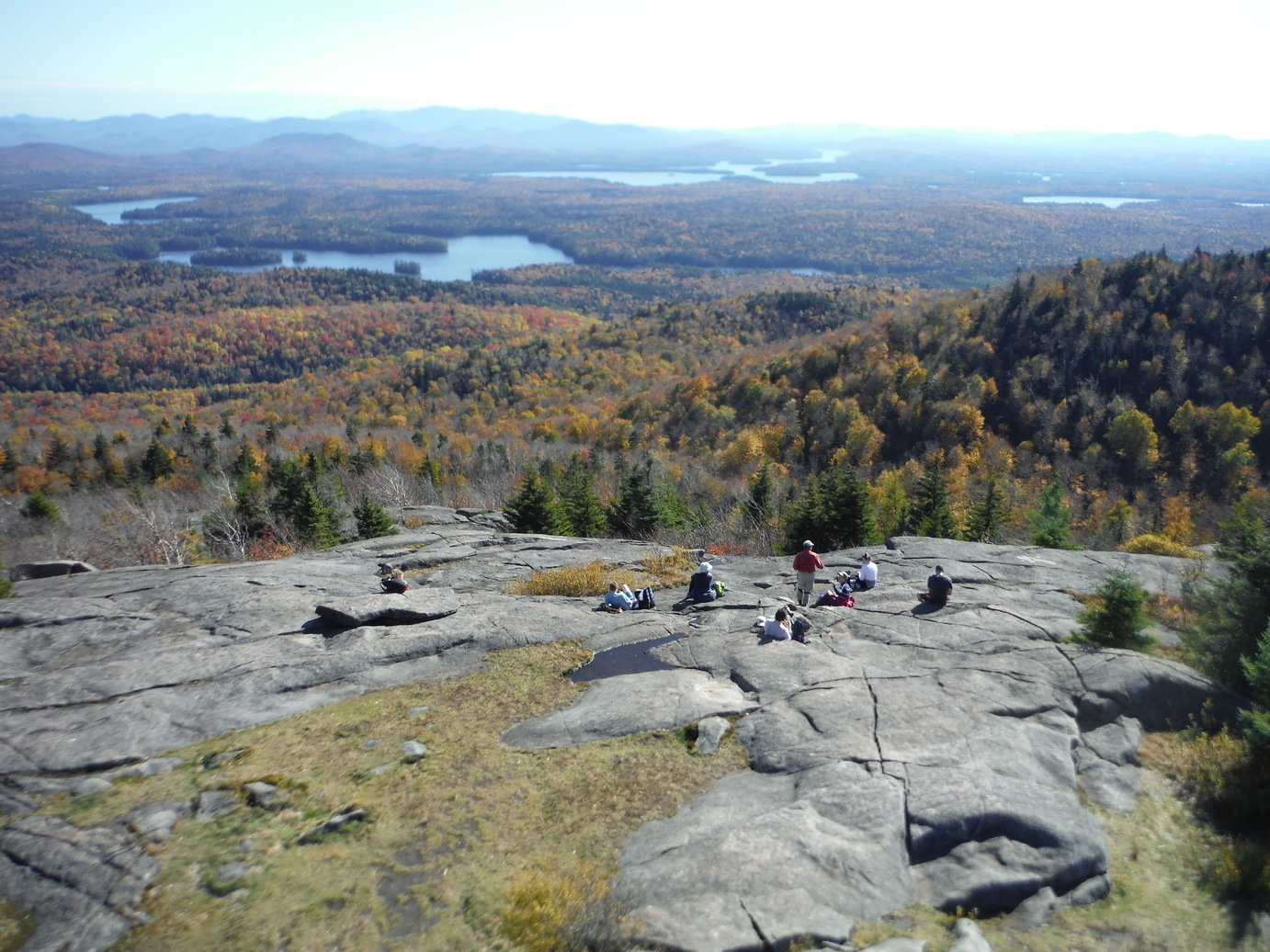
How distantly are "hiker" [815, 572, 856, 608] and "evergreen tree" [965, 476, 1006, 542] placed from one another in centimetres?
1834

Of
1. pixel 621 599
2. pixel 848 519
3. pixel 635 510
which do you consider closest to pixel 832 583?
pixel 621 599

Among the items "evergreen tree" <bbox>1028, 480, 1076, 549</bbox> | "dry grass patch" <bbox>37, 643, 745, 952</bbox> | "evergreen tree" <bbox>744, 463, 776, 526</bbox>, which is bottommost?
"evergreen tree" <bbox>744, 463, 776, 526</bbox>

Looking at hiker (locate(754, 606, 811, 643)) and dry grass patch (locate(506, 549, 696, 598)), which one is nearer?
hiker (locate(754, 606, 811, 643))

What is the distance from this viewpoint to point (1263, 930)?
31.9 ft

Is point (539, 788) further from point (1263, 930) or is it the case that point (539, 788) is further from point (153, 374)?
point (153, 374)

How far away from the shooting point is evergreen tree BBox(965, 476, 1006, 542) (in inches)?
1424

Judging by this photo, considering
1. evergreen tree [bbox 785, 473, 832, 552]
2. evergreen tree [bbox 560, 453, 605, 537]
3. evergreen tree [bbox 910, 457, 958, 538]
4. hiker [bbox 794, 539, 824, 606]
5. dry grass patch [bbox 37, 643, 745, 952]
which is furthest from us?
evergreen tree [bbox 560, 453, 605, 537]

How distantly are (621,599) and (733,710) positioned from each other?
640cm

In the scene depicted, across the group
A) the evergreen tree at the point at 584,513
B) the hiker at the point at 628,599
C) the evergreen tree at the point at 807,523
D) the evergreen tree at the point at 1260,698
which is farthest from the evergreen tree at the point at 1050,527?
the evergreen tree at the point at 584,513

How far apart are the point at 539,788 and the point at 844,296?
141233mm

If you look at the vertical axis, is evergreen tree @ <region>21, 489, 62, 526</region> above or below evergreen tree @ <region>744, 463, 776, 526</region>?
below

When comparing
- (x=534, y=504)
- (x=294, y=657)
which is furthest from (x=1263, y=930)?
(x=534, y=504)

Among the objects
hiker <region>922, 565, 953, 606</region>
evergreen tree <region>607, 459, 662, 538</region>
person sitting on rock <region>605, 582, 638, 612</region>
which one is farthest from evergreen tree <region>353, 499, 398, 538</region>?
hiker <region>922, 565, 953, 606</region>

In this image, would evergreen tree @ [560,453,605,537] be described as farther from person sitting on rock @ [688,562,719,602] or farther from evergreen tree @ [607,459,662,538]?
person sitting on rock @ [688,562,719,602]
